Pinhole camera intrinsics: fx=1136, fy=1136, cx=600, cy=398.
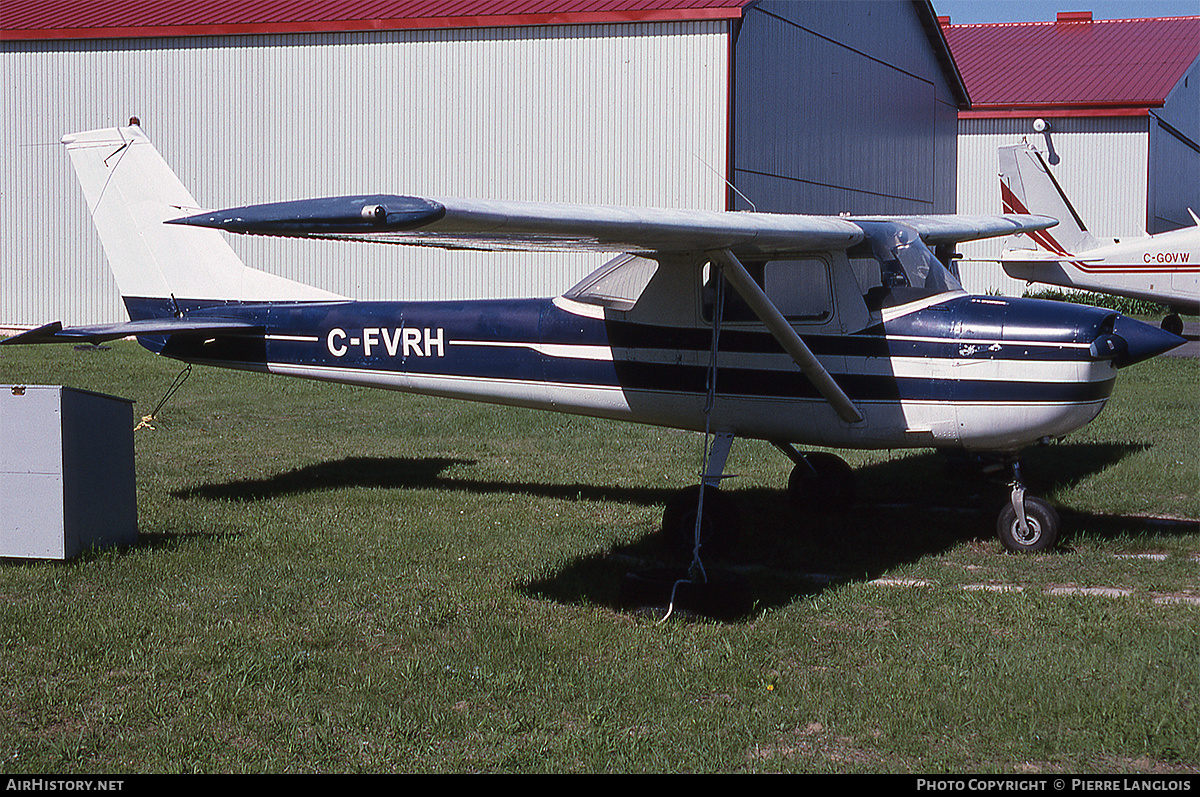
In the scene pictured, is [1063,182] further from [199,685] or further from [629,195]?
[199,685]

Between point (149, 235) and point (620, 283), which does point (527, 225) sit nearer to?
point (620, 283)

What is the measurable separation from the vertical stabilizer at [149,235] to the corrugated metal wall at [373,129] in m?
10.9

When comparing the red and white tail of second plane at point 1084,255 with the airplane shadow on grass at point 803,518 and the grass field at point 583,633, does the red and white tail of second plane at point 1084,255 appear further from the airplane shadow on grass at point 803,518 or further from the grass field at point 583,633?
the grass field at point 583,633

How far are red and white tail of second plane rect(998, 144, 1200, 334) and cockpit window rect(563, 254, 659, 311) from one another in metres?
16.9

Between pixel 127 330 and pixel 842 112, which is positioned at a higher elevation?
pixel 842 112

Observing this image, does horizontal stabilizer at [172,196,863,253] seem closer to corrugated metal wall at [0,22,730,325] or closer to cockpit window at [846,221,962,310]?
cockpit window at [846,221,962,310]

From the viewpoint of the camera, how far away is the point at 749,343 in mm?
7195

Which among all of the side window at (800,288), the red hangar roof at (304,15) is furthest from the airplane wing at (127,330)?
the red hangar roof at (304,15)

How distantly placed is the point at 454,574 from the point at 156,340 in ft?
13.6

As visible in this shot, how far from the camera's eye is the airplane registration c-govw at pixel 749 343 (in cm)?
651

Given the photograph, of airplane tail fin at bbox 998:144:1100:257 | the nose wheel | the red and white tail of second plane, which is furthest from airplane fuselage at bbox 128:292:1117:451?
airplane tail fin at bbox 998:144:1100:257

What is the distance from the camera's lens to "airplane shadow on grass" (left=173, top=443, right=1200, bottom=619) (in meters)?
6.58

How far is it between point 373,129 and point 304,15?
2.77 metres
